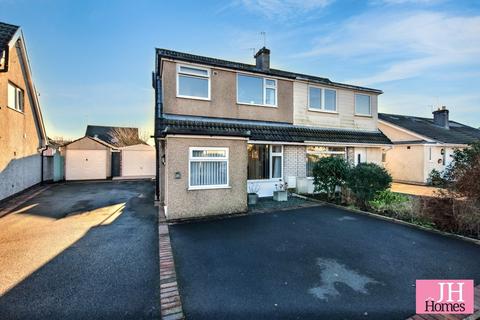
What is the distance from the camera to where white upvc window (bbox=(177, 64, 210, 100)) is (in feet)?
36.3

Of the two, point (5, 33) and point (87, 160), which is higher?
point (5, 33)

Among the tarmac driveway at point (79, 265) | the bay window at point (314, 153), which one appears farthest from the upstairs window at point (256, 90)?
the tarmac driveway at point (79, 265)

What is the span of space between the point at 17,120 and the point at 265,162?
14.0m

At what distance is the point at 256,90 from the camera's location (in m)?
12.6

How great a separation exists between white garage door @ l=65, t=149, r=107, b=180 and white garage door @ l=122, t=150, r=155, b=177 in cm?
191

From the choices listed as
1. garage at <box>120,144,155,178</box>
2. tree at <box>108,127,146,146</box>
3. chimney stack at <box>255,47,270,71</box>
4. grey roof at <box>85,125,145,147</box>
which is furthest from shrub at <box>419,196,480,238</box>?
grey roof at <box>85,125,145,147</box>

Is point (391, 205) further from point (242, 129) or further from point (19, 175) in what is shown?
point (19, 175)

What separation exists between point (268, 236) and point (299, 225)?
1.55 meters

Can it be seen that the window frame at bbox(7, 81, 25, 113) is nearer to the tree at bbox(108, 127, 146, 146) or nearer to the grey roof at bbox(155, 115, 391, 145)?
the grey roof at bbox(155, 115, 391, 145)

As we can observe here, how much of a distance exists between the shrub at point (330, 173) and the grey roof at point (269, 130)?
2.28 m

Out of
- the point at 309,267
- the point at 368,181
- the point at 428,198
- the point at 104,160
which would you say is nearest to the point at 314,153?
the point at 368,181

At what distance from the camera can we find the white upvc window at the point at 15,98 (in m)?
11.9

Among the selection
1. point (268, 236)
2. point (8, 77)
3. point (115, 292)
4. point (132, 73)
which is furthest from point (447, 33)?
point (8, 77)

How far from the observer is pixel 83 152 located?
20297 millimetres
